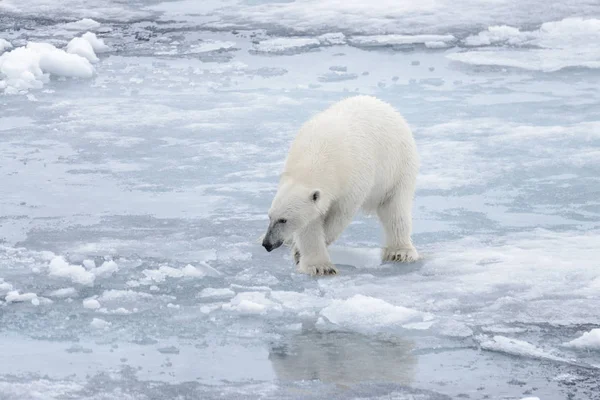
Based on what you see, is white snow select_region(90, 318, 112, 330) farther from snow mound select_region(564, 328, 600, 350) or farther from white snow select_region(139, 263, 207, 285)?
snow mound select_region(564, 328, 600, 350)

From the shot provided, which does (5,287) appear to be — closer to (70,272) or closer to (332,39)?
(70,272)

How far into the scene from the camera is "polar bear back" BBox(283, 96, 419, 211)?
497cm

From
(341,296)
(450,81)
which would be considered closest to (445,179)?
(341,296)

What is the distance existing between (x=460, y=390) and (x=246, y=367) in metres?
0.78

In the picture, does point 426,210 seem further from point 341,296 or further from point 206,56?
point 206,56

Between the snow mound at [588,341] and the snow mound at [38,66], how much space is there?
660 cm

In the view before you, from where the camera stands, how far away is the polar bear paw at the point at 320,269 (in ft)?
16.7

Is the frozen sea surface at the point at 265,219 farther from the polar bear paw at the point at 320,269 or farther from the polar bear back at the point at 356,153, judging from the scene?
the polar bear back at the point at 356,153

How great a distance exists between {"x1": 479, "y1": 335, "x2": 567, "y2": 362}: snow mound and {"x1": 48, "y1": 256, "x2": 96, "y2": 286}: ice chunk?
5.99 ft

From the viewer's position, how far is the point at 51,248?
5.51 meters

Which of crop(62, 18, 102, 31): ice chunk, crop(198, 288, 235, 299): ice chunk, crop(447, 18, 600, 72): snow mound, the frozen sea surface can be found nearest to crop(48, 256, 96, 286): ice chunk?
the frozen sea surface

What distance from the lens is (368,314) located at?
4.43 m

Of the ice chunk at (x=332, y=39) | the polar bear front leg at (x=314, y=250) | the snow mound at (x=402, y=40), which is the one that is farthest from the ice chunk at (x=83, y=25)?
the polar bear front leg at (x=314, y=250)

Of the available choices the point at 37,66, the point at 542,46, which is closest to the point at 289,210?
the point at 37,66
